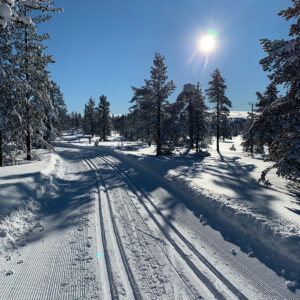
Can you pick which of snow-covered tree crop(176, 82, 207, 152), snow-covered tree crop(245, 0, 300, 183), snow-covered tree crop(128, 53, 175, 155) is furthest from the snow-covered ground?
snow-covered tree crop(176, 82, 207, 152)

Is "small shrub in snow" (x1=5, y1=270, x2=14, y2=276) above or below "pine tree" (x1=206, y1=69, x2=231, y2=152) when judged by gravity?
Answer: below

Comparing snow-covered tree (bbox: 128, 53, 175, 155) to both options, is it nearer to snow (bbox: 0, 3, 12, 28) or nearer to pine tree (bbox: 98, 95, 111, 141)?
snow (bbox: 0, 3, 12, 28)

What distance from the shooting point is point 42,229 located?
520 centimetres

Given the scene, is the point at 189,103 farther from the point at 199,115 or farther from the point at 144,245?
Answer: the point at 144,245

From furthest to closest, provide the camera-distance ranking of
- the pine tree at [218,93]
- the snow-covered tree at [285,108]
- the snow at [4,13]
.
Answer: the pine tree at [218,93]
the snow-covered tree at [285,108]
the snow at [4,13]

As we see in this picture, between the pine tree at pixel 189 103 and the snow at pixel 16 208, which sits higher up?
the pine tree at pixel 189 103

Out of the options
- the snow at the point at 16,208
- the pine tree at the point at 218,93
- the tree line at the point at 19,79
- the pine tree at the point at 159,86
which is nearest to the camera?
the snow at the point at 16,208

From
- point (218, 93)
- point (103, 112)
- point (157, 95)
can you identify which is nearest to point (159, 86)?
point (157, 95)

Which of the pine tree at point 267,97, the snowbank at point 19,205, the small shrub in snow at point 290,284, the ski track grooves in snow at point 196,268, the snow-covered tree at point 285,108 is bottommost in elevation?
the ski track grooves in snow at point 196,268

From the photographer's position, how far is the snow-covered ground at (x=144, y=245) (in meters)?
3.25

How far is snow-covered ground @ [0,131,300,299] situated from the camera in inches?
128

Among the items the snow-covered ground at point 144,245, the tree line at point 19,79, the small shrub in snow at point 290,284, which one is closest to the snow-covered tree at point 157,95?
the tree line at point 19,79

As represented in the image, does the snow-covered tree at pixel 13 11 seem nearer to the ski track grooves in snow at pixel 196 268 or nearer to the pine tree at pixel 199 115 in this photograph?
the ski track grooves in snow at pixel 196 268

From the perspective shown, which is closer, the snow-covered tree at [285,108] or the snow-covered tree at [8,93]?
the snow-covered tree at [285,108]
